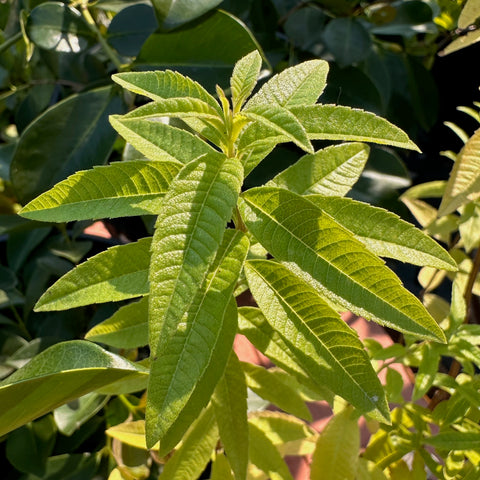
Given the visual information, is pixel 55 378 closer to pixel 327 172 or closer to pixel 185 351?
pixel 185 351

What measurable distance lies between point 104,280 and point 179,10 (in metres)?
0.41

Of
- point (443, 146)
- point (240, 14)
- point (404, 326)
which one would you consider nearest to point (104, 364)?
point (404, 326)

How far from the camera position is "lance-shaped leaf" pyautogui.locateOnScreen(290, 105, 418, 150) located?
0.38 metres

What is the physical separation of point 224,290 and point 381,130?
15cm

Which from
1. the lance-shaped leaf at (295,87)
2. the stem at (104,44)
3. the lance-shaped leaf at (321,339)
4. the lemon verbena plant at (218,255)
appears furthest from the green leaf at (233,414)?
the stem at (104,44)

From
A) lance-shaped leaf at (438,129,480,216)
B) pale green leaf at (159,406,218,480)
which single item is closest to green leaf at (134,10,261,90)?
lance-shaped leaf at (438,129,480,216)

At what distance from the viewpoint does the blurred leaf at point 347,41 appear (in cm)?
88

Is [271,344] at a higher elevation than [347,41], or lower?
lower

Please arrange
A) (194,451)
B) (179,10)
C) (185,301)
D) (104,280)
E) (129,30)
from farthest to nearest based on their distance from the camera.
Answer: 1. (129,30)
2. (179,10)
3. (194,451)
4. (104,280)
5. (185,301)

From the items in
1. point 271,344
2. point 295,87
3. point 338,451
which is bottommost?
point 338,451

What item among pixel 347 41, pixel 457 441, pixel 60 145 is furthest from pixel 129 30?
pixel 457 441

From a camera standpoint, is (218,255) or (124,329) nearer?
(218,255)

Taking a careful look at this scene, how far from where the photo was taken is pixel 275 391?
598 millimetres

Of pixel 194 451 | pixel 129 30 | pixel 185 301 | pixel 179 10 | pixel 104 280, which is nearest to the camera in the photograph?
pixel 185 301
